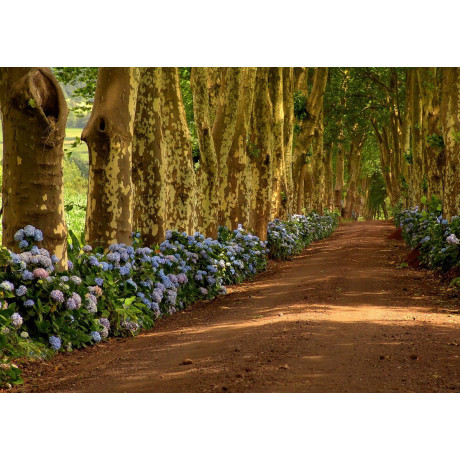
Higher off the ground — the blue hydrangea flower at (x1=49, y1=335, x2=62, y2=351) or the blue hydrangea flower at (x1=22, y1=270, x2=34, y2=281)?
the blue hydrangea flower at (x1=22, y1=270, x2=34, y2=281)

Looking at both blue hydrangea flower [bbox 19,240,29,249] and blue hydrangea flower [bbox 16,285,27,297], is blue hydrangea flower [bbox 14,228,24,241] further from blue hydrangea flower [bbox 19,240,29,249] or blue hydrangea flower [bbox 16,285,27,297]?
blue hydrangea flower [bbox 16,285,27,297]

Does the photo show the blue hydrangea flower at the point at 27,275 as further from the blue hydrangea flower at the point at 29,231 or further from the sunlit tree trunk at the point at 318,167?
the sunlit tree trunk at the point at 318,167

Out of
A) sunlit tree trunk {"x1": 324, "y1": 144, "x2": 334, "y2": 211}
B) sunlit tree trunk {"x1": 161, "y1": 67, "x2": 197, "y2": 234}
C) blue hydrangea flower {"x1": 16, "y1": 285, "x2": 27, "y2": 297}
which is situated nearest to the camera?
blue hydrangea flower {"x1": 16, "y1": 285, "x2": 27, "y2": 297}

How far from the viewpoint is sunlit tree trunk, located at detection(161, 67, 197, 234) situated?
12859 mm

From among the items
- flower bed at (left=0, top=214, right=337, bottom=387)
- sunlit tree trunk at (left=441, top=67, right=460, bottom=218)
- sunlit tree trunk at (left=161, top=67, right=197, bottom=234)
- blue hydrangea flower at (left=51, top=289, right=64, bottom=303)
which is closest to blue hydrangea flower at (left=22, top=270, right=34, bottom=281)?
flower bed at (left=0, top=214, right=337, bottom=387)

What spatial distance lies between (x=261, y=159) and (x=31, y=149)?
40.1 feet

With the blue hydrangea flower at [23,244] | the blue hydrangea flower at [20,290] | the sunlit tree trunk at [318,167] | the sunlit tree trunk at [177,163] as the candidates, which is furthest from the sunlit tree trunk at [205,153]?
the sunlit tree trunk at [318,167]

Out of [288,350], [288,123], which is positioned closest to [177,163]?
[288,350]

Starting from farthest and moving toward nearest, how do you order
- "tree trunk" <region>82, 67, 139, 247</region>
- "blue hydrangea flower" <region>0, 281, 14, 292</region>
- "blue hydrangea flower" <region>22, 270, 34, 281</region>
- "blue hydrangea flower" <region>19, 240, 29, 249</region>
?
"tree trunk" <region>82, 67, 139, 247</region>
"blue hydrangea flower" <region>19, 240, 29, 249</region>
"blue hydrangea flower" <region>22, 270, 34, 281</region>
"blue hydrangea flower" <region>0, 281, 14, 292</region>

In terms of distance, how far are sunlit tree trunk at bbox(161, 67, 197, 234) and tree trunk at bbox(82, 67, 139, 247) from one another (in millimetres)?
3015

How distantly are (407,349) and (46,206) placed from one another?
428 centimetres

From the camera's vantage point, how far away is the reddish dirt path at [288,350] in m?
5.39

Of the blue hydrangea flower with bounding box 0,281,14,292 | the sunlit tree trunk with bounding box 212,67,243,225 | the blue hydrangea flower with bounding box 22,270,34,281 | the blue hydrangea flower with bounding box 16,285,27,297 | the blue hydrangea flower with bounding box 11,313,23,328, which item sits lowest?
the blue hydrangea flower with bounding box 11,313,23,328

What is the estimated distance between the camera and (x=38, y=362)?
6656mm
